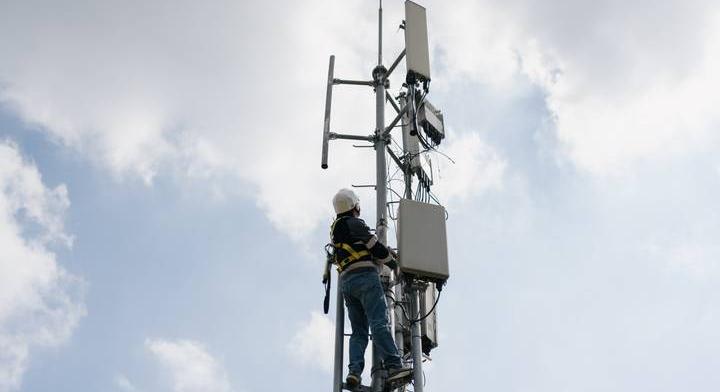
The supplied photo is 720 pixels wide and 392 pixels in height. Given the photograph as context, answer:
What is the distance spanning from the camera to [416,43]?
955cm

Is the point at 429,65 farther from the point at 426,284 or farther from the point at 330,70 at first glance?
the point at 426,284

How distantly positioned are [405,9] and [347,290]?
391cm

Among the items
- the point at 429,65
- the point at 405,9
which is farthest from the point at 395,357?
the point at 405,9

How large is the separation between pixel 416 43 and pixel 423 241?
278cm

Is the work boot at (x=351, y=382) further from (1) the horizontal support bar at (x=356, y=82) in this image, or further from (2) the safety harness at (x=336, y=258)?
(1) the horizontal support bar at (x=356, y=82)

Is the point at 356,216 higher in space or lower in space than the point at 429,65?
lower

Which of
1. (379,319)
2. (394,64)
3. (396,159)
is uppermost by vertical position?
A: (394,64)

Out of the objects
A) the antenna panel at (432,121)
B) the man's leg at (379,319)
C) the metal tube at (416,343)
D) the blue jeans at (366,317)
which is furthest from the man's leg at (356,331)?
the antenna panel at (432,121)

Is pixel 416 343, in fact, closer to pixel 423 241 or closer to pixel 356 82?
pixel 423 241

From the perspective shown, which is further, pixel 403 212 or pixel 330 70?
pixel 330 70

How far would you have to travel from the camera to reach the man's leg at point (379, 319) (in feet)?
23.7

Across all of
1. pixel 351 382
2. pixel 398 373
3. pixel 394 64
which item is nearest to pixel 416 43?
pixel 394 64

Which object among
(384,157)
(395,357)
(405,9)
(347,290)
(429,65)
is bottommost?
(395,357)

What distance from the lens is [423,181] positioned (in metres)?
9.78
